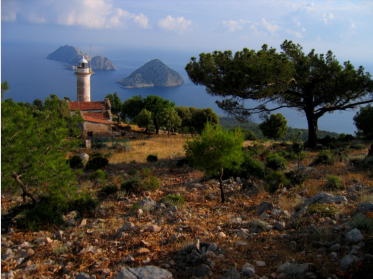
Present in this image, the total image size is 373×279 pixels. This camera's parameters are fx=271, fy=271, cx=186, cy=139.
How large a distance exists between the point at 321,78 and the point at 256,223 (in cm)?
1498

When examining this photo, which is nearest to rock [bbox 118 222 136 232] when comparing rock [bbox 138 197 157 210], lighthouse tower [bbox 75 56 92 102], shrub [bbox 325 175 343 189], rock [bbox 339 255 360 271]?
rock [bbox 138 197 157 210]

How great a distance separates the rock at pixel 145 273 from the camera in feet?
16.3

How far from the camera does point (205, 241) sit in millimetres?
6746

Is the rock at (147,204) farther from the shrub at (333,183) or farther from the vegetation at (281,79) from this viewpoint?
the vegetation at (281,79)

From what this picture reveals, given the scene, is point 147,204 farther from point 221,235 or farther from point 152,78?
point 152,78

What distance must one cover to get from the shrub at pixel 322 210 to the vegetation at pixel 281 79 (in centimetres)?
976

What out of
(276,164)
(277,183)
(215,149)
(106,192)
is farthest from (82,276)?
(276,164)

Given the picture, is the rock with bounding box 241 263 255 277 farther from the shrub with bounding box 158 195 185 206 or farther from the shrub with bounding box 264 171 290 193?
the shrub with bounding box 264 171 290 193

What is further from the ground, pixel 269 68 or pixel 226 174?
pixel 269 68

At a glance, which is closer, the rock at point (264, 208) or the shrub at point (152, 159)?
the rock at point (264, 208)

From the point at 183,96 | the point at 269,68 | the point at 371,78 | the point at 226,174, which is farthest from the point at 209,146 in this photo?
the point at 183,96

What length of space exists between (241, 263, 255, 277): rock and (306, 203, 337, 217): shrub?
3.49 meters

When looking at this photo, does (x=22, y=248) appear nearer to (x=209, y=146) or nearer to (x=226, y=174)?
(x=209, y=146)

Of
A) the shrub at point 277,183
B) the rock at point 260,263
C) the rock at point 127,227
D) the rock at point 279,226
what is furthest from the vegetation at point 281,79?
the rock at point 260,263
